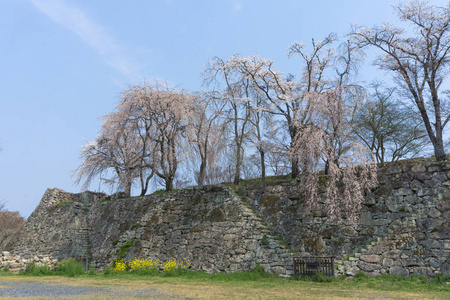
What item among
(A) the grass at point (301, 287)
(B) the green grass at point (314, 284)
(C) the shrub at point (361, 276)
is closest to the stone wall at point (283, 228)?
(C) the shrub at point (361, 276)

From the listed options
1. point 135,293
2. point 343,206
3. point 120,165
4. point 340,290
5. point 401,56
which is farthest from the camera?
point 120,165

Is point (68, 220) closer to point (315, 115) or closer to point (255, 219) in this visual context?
point (255, 219)

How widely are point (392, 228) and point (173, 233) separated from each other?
920cm

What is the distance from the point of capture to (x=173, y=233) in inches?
657

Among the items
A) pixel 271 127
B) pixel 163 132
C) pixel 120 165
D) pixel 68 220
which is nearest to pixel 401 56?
pixel 271 127

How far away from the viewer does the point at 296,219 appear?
47.5 ft

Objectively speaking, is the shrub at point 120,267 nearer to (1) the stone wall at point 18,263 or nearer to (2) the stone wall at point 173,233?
(2) the stone wall at point 173,233

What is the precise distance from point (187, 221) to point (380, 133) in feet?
39.9

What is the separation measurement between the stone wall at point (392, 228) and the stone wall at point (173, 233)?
55.3 inches

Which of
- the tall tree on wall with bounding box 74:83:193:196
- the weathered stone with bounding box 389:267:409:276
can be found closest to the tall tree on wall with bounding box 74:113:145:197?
the tall tree on wall with bounding box 74:83:193:196

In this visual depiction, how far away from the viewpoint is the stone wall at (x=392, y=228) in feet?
38.4

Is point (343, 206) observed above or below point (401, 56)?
below

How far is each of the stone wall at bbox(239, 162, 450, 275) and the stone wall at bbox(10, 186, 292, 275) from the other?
140cm

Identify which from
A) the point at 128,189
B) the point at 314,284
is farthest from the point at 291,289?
the point at 128,189
